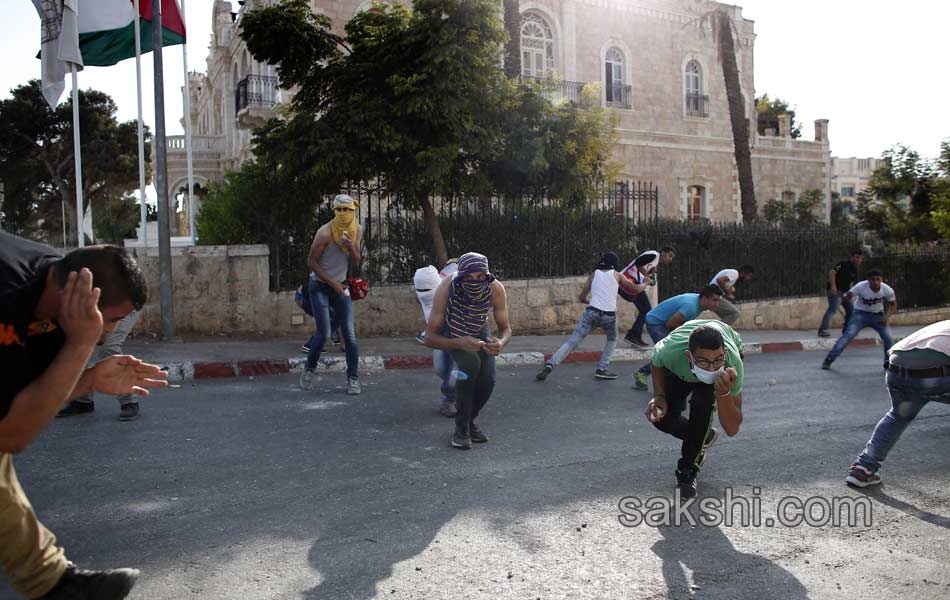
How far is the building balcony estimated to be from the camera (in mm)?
23438

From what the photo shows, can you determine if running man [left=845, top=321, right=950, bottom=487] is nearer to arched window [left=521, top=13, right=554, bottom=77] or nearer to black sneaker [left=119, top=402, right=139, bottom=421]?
black sneaker [left=119, top=402, right=139, bottom=421]

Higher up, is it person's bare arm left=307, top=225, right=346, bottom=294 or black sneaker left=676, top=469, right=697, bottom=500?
person's bare arm left=307, top=225, right=346, bottom=294

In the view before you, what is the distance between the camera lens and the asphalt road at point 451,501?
3508mm

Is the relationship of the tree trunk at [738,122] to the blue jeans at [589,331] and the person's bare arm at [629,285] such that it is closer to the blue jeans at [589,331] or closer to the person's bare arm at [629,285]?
the person's bare arm at [629,285]

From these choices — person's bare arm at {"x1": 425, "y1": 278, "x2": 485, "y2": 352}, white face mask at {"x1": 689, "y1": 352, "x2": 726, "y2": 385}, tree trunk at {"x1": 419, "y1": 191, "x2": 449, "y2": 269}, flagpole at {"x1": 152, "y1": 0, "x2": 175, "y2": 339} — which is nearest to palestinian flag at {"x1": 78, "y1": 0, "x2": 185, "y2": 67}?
flagpole at {"x1": 152, "y1": 0, "x2": 175, "y2": 339}

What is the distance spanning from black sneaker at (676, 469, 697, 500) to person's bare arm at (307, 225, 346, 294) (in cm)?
392

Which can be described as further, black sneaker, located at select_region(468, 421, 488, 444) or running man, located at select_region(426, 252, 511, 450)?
black sneaker, located at select_region(468, 421, 488, 444)

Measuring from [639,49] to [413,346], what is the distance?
21.5 m

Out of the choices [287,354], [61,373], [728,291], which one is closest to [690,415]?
[61,373]

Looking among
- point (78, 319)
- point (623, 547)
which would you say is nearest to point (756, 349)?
point (623, 547)

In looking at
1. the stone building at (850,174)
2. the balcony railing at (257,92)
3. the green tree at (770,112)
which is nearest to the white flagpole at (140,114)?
the balcony railing at (257,92)

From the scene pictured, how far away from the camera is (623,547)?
3924 millimetres

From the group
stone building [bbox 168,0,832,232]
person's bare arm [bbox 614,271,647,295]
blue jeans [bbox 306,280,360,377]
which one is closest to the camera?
blue jeans [bbox 306,280,360,377]

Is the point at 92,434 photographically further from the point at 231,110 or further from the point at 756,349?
the point at 231,110
